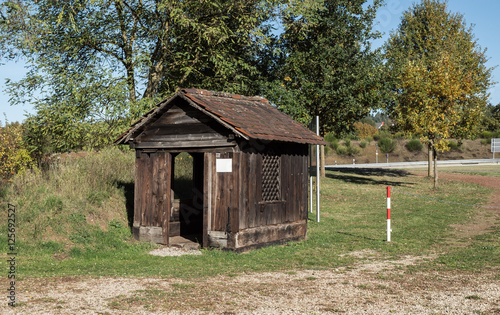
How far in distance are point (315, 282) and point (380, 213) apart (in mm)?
13237

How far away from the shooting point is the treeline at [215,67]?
64.2ft

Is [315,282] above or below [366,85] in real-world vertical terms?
below

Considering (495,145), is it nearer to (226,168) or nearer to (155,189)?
(226,168)

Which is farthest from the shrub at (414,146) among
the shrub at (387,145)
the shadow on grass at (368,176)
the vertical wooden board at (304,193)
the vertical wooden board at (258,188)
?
the vertical wooden board at (258,188)

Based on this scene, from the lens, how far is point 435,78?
97.6ft

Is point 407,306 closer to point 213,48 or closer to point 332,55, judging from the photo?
point 213,48

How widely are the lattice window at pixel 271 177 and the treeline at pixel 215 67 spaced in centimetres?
625

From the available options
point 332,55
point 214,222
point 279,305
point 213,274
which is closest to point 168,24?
point 332,55

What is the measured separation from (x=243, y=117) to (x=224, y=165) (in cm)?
154

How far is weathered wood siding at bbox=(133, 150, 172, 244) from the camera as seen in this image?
13.5 meters

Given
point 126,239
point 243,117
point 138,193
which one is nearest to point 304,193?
point 243,117

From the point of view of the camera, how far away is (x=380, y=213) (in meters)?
21.5

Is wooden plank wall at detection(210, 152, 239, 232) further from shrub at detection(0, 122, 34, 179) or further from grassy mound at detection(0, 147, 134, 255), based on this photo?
shrub at detection(0, 122, 34, 179)

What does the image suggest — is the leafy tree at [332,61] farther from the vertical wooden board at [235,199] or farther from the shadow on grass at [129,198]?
the vertical wooden board at [235,199]
